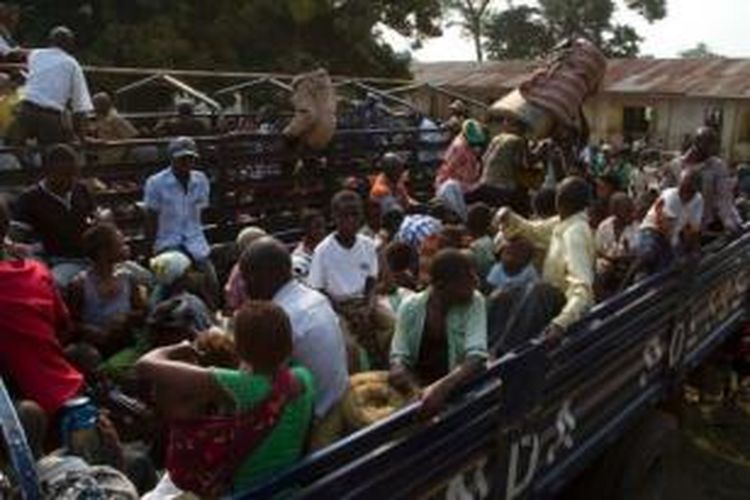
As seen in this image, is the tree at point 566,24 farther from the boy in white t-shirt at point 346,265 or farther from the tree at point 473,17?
the boy in white t-shirt at point 346,265

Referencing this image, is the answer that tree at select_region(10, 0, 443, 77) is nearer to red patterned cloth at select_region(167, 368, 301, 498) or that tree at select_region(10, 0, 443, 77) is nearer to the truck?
the truck

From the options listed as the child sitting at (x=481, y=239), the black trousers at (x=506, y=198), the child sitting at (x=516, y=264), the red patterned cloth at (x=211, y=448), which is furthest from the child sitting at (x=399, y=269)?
the red patterned cloth at (x=211, y=448)

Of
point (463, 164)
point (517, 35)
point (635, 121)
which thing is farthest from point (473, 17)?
point (463, 164)

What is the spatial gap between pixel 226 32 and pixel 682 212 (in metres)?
13.3

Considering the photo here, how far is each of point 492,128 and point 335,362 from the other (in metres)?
7.88

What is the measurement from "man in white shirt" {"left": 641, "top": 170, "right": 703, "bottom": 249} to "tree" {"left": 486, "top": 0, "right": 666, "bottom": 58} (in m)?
38.2

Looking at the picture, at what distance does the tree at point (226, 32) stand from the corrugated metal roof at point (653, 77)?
6879mm

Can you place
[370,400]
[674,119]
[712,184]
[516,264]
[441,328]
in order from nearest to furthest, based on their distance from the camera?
[370,400], [441,328], [516,264], [712,184], [674,119]

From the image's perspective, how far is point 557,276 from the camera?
15.4ft

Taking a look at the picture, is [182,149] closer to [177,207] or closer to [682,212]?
[177,207]

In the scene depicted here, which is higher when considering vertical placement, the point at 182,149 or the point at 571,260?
the point at 182,149

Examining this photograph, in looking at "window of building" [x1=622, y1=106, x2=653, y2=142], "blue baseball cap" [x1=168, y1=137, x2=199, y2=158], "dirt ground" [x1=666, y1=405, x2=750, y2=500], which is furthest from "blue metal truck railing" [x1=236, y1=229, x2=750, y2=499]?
"window of building" [x1=622, y1=106, x2=653, y2=142]

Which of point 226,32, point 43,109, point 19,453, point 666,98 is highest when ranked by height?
point 226,32

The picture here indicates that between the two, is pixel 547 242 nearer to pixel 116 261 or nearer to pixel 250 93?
pixel 116 261
